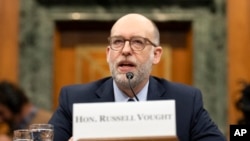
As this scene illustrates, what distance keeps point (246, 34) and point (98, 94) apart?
117 inches

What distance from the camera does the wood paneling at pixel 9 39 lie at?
6.09 metres

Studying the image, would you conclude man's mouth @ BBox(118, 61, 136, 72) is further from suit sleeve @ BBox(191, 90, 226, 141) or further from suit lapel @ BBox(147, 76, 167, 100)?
suit sleeve @ BBox(191, 90, 226, 141)

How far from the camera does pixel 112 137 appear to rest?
2465 millimetres

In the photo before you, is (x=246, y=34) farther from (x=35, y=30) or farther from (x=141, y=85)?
(x=141, y=85)

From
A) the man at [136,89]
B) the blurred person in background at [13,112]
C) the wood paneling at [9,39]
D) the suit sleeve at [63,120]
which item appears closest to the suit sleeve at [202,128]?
the man at [136,89]

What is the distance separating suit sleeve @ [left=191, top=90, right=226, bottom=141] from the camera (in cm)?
320

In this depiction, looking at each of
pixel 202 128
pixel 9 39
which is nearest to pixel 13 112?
pixel 9 39

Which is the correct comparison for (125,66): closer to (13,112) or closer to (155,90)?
(155,90)

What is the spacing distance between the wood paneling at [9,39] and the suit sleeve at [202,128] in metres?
3.06

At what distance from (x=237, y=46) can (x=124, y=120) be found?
3720 millimetres

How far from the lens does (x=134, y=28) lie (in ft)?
11.0

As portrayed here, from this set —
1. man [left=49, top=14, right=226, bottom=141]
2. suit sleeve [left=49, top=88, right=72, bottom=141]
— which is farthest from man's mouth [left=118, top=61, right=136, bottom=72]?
suit sleeve [left=49, top=88, right=72, bottom=141]

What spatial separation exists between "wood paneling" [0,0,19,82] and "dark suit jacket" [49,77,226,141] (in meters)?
2.76

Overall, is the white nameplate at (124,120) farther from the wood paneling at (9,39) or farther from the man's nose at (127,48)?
the wood paneling at (9,39)
